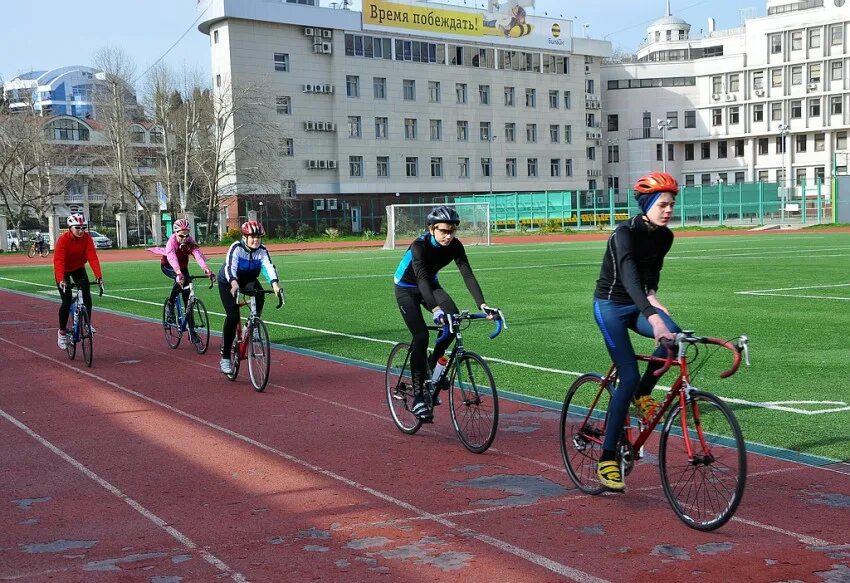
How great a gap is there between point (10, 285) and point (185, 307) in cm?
1878

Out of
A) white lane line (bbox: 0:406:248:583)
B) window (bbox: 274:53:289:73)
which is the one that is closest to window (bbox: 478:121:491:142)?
window (bbox: 274:53:289:73)

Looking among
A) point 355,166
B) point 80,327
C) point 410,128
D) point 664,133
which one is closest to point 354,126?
point 355,166

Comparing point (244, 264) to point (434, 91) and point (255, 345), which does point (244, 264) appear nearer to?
point (255, 345)

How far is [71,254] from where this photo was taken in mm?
13617

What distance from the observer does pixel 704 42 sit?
99000mm

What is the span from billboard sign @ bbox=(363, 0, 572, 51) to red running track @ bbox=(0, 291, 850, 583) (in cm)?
7257

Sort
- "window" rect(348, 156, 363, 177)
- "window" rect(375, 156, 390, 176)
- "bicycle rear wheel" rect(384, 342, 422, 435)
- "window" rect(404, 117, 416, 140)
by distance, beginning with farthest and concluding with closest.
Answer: "window" rect(404, 117, 416, 140), "window" rect(375, 156, 390, 176), "window" rect(348, 156, 363, 177), "bicycle rear wheel" rect(384, 342, 422, 435)

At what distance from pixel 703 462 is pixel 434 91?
261 feet

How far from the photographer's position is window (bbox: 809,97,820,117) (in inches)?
3455

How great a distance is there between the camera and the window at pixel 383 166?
80.6 meters

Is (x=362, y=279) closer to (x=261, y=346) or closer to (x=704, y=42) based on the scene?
(x=261, y=346)

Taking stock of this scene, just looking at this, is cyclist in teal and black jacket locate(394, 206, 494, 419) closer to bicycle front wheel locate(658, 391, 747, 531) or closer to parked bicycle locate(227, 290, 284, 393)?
bicycle front wheel locate(658, 391, 747, 531)

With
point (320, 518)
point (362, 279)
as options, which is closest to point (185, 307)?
point (320, 518)

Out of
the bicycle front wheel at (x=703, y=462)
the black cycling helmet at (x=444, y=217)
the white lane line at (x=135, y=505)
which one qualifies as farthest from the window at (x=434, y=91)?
the bicycle front wheel at (x=703, y=462)
